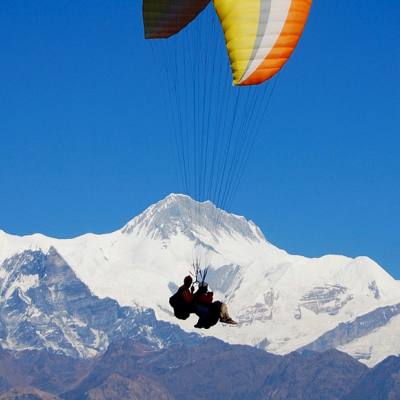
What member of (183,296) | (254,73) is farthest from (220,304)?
(254,73)

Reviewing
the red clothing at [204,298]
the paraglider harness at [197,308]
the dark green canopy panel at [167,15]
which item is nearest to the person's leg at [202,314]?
the paraglider harness at [197,308]

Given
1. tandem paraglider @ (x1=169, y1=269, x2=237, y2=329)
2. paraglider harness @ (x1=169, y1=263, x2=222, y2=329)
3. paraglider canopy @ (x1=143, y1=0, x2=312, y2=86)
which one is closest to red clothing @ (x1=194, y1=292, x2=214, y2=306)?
tandem paraglider @ (x1=169, y1=269, x2=237, y2=329)

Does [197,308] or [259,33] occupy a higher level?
[259,33]

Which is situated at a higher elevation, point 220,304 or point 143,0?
point 143,0

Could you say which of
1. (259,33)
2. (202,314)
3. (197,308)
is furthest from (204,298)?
(259,33)

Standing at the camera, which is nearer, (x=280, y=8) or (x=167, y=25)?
(x=280, y=8)

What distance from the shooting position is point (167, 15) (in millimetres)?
49469

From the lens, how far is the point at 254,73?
148 ft

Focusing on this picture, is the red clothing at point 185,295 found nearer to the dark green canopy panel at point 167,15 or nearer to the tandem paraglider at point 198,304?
the tandem paraglider at point 198,304

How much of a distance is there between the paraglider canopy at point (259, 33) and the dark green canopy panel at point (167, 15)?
288cm

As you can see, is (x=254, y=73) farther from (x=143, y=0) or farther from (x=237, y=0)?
(x=143, y=0)

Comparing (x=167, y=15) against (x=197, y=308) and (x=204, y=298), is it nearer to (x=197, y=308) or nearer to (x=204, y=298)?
(x=204, y=298)

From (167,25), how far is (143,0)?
1582 millimetres

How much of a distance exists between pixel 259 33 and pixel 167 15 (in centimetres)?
569
